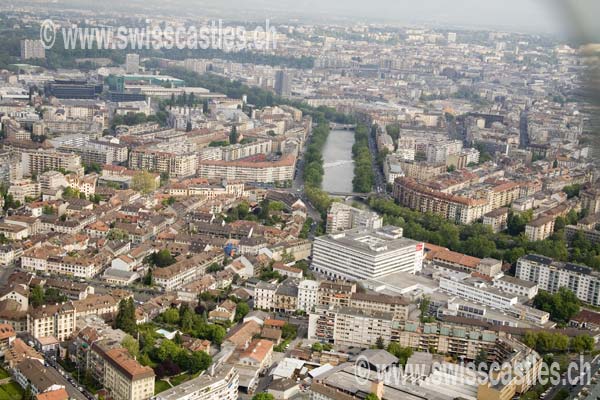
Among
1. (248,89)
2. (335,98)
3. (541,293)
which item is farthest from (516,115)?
(541,293)

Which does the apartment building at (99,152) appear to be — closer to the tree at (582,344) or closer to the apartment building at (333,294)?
the apartment building at (333,294)

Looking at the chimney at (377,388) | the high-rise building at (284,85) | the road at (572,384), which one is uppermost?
the high-rise building at (284,85)

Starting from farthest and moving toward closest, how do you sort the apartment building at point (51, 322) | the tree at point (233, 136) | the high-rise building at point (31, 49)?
1. the high-rise building at point (31, 49)
2. the tree at point (233, 136)
3. the apartment building at point (51, 322)

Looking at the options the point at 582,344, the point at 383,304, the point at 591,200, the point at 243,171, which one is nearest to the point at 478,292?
the point at 383,304

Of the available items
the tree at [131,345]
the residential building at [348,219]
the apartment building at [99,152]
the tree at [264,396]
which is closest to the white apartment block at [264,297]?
the tree at [131,345]

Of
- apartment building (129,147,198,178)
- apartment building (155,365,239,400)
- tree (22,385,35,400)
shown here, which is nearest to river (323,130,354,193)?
apartment building (129,147,198,178)

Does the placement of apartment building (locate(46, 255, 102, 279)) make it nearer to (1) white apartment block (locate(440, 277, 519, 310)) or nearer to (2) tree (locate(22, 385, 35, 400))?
(2) tree (locate(22, 385, 35, 400))
